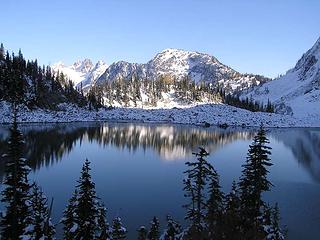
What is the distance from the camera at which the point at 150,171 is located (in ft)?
186

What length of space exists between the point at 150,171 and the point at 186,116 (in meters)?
117

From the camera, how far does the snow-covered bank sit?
160 m

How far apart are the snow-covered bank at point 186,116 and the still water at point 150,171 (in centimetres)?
6256

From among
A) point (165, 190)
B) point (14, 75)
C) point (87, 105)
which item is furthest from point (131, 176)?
point (87, 105)

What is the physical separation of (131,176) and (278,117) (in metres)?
142

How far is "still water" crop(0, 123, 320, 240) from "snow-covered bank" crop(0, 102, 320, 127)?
62.6 m

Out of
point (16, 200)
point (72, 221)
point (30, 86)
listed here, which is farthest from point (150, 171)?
point (30, 86)

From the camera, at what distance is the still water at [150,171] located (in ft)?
121

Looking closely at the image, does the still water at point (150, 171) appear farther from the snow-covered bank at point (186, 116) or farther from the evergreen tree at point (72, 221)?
the snow-covered bank at point (186, 116)

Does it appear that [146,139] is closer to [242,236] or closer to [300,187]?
[300,187]

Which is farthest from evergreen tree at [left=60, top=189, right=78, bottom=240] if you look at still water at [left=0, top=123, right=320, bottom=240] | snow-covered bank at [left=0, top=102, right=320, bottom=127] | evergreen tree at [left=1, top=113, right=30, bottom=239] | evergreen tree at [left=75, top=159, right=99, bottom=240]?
snow-covered bank at [left=0, top=102, right=320, bottom=127]

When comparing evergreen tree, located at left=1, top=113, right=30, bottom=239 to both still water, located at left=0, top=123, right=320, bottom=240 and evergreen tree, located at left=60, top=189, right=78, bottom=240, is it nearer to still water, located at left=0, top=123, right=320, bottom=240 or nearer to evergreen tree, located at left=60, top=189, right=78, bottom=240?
evergreen tree, located at left=60, top=189, right=78, bottom=240

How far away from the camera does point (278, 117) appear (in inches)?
7116

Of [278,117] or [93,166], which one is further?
[278,117]
